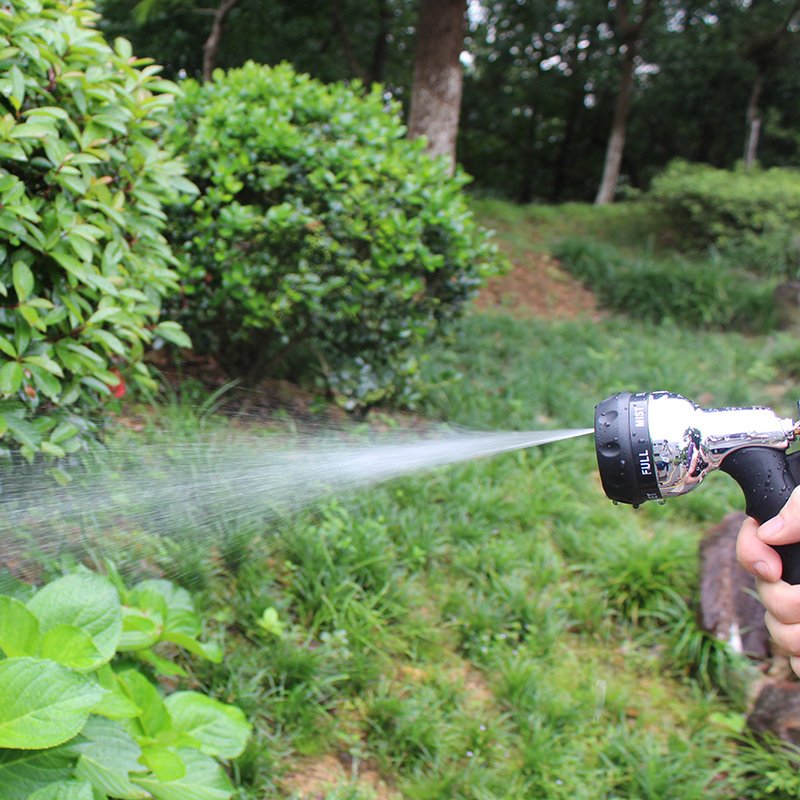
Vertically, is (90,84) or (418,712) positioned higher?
(90,84)

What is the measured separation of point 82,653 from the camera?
4.75 ft

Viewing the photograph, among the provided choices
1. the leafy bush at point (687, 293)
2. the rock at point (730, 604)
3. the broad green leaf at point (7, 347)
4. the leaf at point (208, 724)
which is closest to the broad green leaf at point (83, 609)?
the leaf at point (208, 724)

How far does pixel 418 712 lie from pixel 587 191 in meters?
15.6

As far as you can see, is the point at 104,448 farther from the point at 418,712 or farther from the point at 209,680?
the point at 418,712


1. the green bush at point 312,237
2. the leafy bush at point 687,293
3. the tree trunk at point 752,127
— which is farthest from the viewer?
the tree trunk at point 752,127

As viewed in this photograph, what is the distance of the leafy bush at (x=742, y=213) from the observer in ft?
26.6

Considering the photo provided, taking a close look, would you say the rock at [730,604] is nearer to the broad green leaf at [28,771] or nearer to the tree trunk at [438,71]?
the broad green leaf at [28,771]

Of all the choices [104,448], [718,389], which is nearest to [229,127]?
[104,448]

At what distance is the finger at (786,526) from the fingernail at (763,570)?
43 mm

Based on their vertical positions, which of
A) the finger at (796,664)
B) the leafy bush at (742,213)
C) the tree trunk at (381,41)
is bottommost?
the finger at (796,664)

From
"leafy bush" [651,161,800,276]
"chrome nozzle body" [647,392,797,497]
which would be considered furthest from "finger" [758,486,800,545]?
"leafy bush" [651,161,800,276]

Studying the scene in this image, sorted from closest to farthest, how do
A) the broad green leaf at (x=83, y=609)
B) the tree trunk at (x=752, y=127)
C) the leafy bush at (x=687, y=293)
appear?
the broad green leaf at (x=83, y=609) → the leafy bush at (x=687, y=293) → the tree trunk at (x=752, y=127)

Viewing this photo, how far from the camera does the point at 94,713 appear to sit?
62.6 inches

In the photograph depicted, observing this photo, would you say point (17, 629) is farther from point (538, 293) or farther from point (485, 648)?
point (538, 293)
